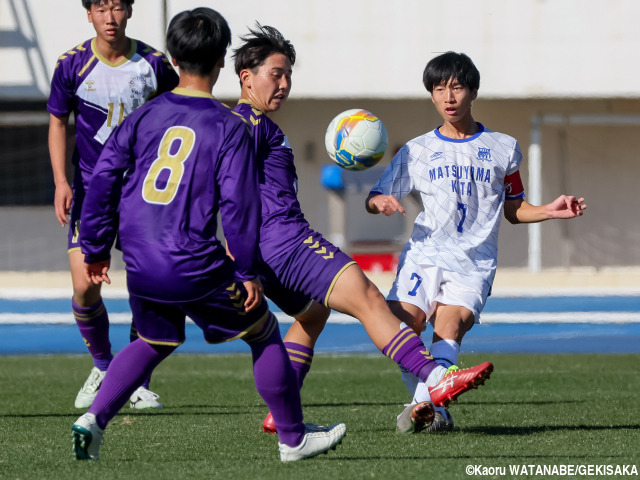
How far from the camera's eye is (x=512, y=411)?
613 centimetres

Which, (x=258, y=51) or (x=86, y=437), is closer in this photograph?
(x=86, y=437)

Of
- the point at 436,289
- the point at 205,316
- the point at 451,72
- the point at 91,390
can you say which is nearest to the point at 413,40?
the point at 91,390

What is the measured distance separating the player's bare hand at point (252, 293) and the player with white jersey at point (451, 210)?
1414mm

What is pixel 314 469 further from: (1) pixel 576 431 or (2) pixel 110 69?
(2) pixel 110 69

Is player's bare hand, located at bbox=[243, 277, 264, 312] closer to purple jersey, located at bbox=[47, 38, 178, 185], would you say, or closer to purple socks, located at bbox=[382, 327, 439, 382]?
purple socks, located at bbox=[382, 327, 439, 382]

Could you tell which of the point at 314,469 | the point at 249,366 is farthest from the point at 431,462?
the point at 249,366

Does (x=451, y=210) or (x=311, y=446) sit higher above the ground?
(x=451, y=210)

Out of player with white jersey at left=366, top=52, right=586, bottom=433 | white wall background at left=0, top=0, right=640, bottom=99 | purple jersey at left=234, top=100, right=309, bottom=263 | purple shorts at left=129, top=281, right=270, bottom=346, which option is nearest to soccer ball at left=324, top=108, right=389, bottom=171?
player with white jersey at left=366, top=52, right=586, bottom=433

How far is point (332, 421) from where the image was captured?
18.9 feet

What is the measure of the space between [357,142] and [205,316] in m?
2.05

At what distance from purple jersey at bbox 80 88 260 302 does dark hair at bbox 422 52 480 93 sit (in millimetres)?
1763

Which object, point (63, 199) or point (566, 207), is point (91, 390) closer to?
point (63, 199)

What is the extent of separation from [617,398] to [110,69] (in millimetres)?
3551

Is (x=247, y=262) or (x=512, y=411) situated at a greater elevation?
(x=247, y=262)
